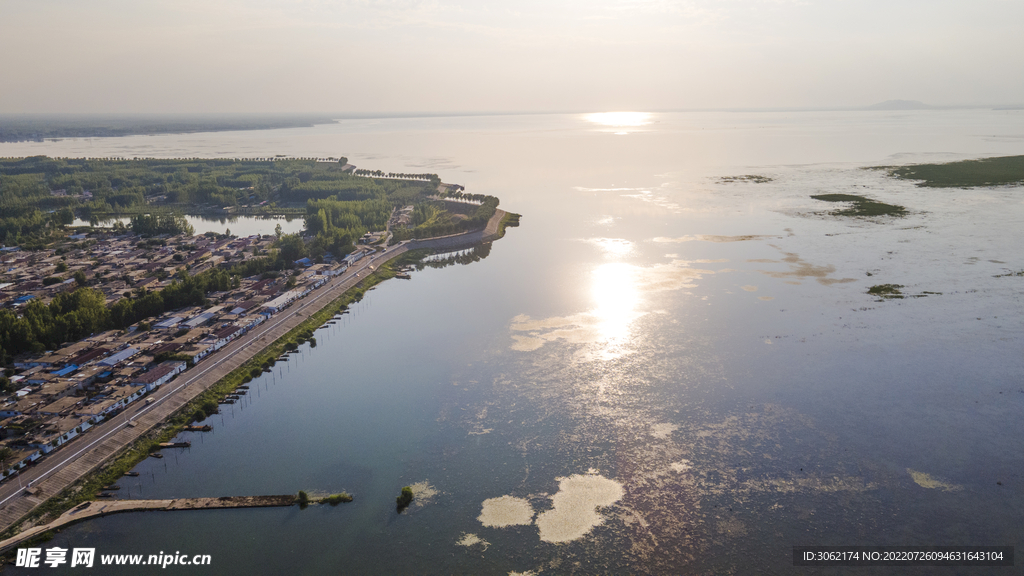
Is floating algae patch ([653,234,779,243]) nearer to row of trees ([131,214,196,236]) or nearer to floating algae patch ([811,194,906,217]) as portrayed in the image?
floating algae patch ([811,194,906,217])

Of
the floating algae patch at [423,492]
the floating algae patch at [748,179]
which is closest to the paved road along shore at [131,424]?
the floating algae patch at [423,492]

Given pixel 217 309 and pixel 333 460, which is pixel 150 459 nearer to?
pixel 333 460

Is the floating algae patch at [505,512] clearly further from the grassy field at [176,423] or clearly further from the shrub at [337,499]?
the grassy field at [176,423]

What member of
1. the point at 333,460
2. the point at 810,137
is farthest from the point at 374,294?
the point at 810,137

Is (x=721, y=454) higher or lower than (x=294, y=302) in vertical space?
lower

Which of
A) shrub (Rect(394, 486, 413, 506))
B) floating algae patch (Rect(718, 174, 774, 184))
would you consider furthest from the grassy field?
floating algae patch (Rect(718, 174, 774, 184))
